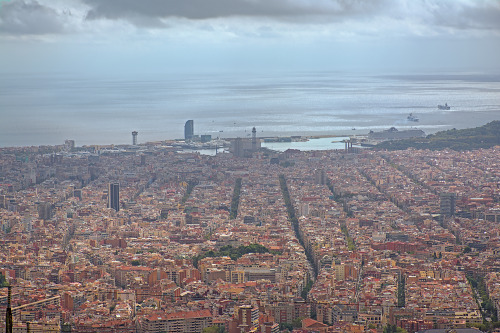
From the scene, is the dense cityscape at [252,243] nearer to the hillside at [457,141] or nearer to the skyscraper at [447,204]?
the skyscraper at [447,204]

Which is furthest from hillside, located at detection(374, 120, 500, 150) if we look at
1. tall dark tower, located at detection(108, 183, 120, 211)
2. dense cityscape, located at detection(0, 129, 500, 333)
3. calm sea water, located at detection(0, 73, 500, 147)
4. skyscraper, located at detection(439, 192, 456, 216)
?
tall dark tower, located at detection(108, 183, 120, 211)

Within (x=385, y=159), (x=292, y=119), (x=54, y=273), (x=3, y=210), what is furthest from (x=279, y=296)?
(x=292, y=119)

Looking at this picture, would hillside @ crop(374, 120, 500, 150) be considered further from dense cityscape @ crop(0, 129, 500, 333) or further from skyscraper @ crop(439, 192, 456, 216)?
skyscraper @ crop(439, 192, 456, 216)

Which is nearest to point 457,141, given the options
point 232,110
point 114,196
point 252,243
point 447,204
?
Answer: point 447,204

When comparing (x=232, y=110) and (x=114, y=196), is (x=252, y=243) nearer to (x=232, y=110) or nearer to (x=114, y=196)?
(x=114, y=196)

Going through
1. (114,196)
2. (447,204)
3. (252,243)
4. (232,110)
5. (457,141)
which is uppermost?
(232,110)

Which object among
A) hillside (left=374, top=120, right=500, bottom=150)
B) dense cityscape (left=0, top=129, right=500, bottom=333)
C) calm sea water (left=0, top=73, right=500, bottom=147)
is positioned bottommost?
dense cityscape (left=0, top=129, right=500, bottom=333)
